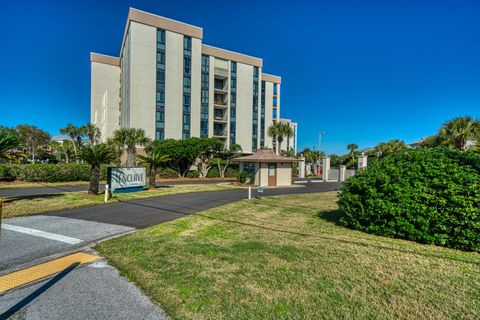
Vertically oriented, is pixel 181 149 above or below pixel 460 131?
below

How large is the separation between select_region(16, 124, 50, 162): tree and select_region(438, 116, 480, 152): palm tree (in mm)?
76282

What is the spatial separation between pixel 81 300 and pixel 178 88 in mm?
39144

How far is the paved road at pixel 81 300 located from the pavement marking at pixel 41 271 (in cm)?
29

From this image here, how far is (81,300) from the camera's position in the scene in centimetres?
360

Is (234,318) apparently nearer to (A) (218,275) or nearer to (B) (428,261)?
(A) (218,275)

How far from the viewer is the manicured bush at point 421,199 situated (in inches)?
225

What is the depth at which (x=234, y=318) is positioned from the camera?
316 cm

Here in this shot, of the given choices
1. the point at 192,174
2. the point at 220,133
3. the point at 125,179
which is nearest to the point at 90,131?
the point at 220,133

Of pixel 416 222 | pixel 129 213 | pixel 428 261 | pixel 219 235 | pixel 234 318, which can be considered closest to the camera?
pixel 234 318

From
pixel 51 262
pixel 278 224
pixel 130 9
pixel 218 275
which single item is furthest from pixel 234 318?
pixel 130 9

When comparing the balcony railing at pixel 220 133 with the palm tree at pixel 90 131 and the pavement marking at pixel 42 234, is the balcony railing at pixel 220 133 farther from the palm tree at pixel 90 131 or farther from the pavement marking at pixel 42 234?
the pavement marking at pixel 42 234

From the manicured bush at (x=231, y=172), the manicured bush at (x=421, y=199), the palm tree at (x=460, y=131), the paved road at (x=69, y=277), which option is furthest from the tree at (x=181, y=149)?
the palm tree at (x=460, y=131)

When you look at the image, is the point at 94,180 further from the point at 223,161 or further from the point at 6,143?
the point at 223,161

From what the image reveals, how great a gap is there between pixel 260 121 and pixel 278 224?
42.7 m
